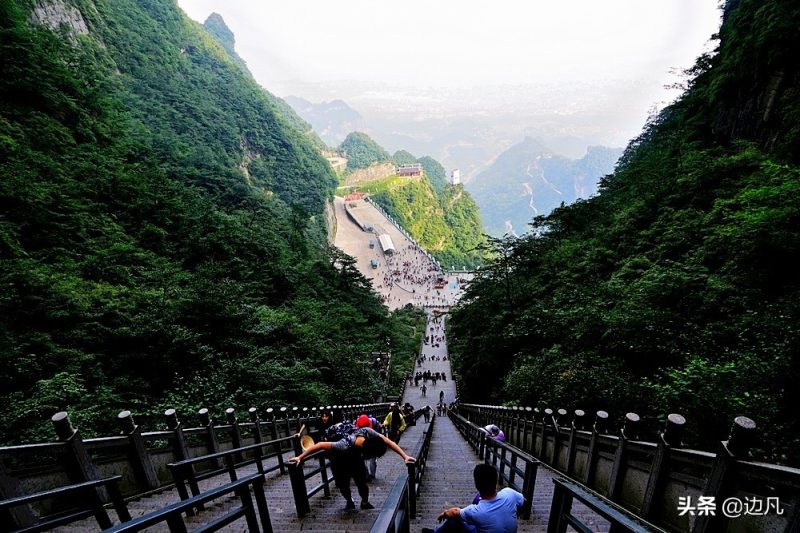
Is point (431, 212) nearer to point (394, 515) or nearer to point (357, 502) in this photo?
point (357, 502)

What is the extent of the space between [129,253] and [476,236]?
114m

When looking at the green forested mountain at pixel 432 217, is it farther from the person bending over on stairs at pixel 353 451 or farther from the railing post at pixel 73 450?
the railing post at pixel 73 450

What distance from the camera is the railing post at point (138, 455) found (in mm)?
4707

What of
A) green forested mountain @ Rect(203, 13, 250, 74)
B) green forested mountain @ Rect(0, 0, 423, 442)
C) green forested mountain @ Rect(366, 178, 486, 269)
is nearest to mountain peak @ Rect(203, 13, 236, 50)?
green forested mountain @ Rect(203, 13, 250, 74)

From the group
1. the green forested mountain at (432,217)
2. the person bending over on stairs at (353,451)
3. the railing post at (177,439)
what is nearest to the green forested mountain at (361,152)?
the green forested mountain at (432,217)

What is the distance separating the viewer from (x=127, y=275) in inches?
599

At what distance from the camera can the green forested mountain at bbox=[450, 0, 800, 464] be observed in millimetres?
5633

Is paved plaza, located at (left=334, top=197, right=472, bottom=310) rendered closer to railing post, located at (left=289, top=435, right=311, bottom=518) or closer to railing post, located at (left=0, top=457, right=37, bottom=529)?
railing post, located at (left=289, top=435, right=311, bottom=518)

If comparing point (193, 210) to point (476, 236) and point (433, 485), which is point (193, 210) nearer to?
point (433, 485)

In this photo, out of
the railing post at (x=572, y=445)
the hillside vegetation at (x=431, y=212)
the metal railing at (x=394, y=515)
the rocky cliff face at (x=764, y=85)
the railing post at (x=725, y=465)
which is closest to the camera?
the metal railing at (x=394, y=515)

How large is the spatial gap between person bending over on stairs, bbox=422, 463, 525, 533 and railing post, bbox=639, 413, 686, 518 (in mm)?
1671

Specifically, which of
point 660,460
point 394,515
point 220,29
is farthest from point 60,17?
point 220,29

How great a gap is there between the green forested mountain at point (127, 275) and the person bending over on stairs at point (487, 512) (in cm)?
734

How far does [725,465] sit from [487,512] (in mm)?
1777
